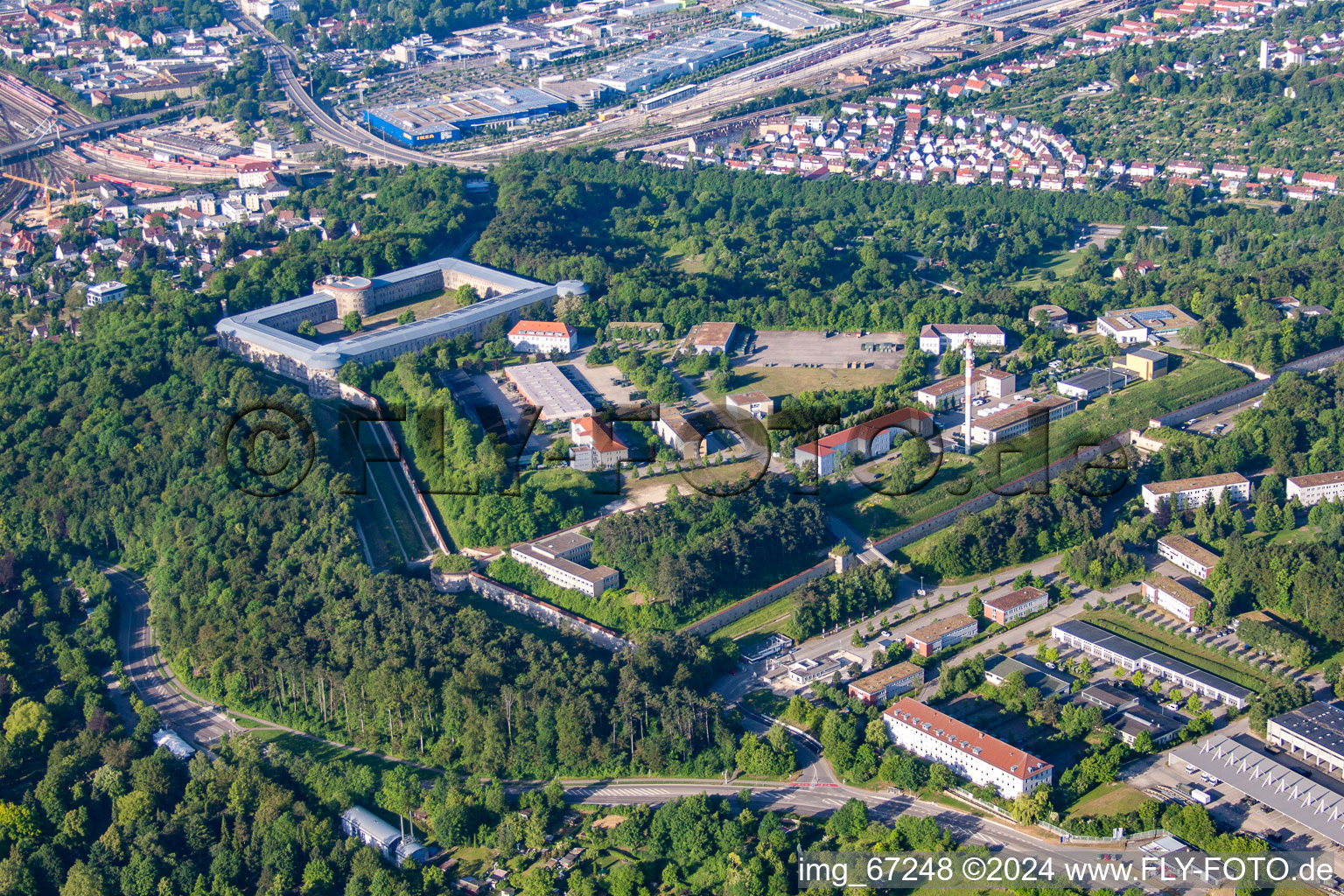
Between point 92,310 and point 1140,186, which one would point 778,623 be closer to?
point 92,310

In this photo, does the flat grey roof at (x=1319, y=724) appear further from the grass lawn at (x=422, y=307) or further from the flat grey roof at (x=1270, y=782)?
the grass lawn at (x=422, y=307)

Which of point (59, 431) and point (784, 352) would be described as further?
point (784, 352)

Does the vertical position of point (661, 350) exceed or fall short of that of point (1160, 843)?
it exceeds it

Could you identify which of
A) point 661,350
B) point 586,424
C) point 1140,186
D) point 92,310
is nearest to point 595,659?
point 586,424

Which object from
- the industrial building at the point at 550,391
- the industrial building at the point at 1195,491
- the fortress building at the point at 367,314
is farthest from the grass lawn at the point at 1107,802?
the fortress building at the point at 367,314

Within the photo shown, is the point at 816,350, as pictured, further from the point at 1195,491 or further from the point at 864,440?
the point at 1195,491
